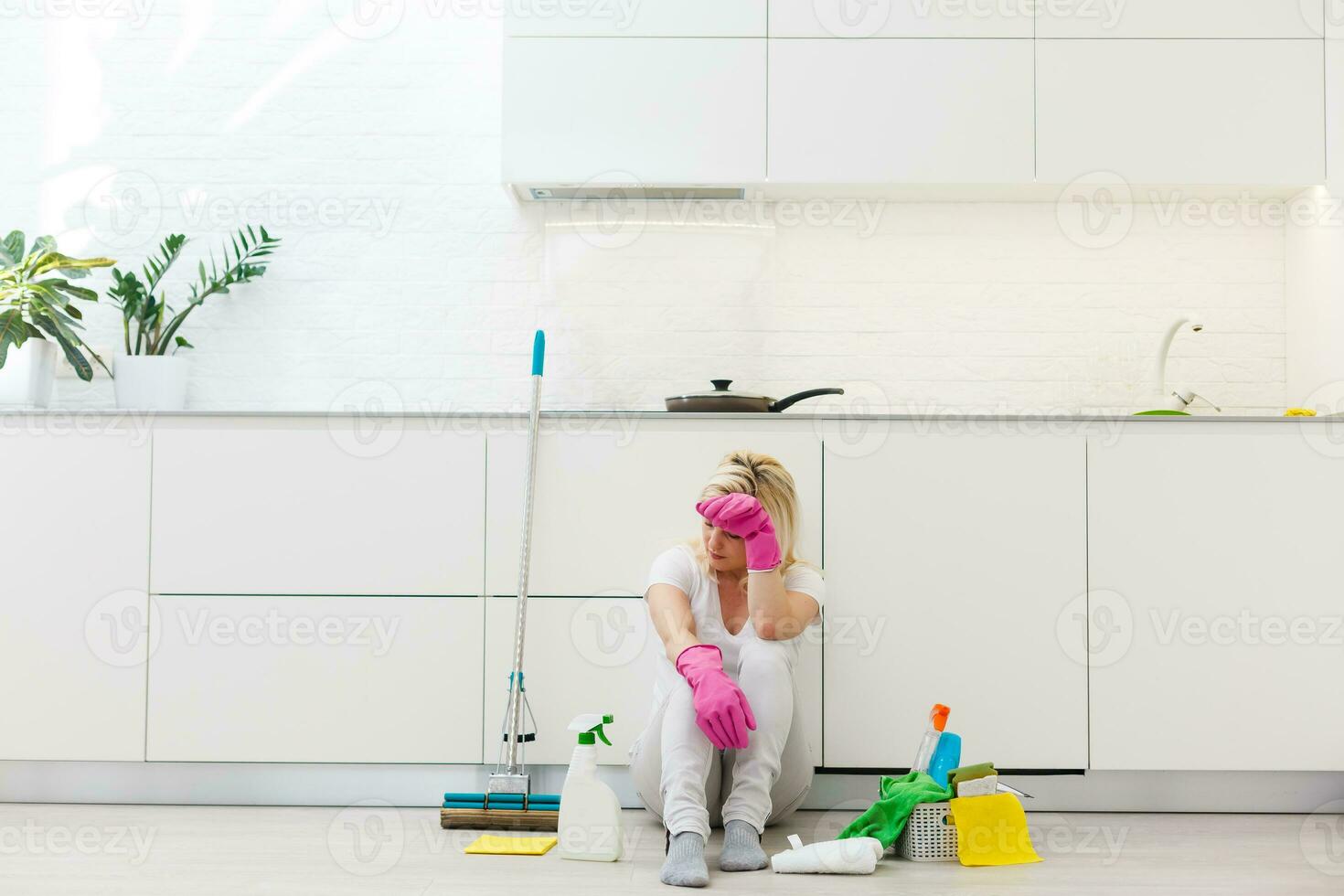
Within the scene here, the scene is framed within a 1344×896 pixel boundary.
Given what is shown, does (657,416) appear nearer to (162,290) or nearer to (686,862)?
(686,862)

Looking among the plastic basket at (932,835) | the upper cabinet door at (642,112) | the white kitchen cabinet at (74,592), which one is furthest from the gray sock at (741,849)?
the upper cabinet door at (642,112)

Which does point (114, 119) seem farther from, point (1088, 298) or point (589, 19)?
point (1088, 298)

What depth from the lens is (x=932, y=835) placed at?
86.1 inches

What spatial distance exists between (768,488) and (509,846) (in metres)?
0.85

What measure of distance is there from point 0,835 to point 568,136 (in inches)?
79.3

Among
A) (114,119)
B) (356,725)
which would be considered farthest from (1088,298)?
(114,119)

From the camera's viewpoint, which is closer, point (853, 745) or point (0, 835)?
point (0, 835)

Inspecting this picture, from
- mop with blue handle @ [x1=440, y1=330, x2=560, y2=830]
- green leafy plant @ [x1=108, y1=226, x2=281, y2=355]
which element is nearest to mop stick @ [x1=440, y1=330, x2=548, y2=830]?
mop with blue handle @ [x1=440, y1=330, x2=560, y2=830]

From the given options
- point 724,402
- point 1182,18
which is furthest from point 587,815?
point 1182,18

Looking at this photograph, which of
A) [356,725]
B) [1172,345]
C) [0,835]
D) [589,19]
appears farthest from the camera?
[1172,345]

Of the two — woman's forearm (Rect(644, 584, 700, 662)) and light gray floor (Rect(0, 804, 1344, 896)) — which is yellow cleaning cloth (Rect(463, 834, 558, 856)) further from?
woman's forearm (Rect(644, 584, 700, 662))

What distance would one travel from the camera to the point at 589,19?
9.71 feet

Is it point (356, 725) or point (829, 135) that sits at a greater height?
point (829, 135)

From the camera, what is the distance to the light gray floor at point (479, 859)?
6.36ft
